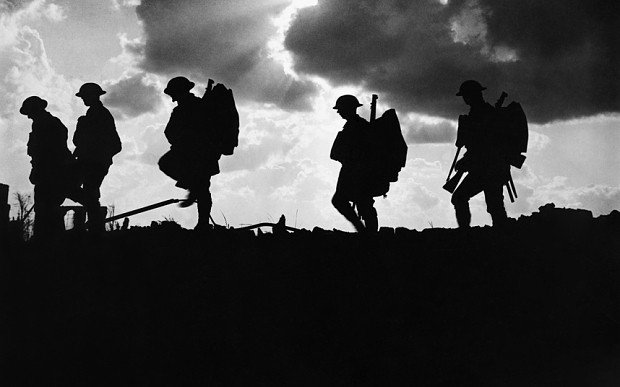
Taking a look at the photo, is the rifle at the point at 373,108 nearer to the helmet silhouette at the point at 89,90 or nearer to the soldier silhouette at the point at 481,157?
the soldier silhouette at the point at 481,157

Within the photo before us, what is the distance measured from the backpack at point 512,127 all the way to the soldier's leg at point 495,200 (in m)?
0.56

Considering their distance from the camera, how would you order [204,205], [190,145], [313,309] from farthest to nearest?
[190,145] < [204,205] < [313,309]

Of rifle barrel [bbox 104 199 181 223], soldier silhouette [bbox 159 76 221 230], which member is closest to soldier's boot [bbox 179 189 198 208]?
soldier silhouette [bbox 159 76 221 230]

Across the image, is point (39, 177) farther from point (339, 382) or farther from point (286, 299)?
point (339, 382)

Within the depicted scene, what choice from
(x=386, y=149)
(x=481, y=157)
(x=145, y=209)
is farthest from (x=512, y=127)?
(x=145, y=209)

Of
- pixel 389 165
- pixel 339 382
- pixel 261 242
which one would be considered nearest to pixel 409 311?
pixel 339 382

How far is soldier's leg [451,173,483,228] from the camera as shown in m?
10.2

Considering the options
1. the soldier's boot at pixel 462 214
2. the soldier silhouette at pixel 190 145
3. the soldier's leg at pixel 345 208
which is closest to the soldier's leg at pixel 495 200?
the soldier's boot at pixel 462 214

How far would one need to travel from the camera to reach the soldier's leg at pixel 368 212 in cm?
994

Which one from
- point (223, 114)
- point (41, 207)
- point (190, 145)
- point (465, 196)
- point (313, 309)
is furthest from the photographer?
point (41, 207)

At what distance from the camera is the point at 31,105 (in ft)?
34.3

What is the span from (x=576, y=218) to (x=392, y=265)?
8.91 feet

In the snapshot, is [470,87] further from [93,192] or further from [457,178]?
[93,192]

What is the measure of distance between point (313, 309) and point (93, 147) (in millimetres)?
4216
